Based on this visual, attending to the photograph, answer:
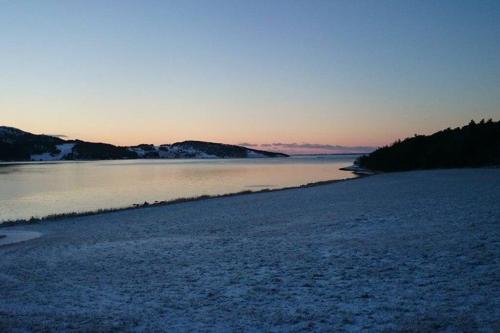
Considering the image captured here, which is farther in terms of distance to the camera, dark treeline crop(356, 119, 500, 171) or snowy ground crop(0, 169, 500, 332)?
dark treeline crop(356, 119, 500, 171)

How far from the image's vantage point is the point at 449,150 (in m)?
69.6

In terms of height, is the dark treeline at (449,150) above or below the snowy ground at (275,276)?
above

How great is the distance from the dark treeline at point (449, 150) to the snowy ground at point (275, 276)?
50665 millimetres

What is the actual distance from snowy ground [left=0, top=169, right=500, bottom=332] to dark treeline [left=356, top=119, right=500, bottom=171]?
166ft

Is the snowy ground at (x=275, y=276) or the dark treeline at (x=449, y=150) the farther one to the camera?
the dark treeline at (x=449, y=150)

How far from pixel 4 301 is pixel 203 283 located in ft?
15.2

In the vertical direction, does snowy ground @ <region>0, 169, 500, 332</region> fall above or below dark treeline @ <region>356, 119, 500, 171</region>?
below

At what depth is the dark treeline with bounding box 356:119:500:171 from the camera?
64625mm

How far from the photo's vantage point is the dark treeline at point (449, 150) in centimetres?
6462

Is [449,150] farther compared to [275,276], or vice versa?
[449,150]

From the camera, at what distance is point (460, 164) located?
66625 millimetres

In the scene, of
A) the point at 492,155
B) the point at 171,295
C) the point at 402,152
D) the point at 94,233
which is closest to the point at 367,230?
the point at 171,295

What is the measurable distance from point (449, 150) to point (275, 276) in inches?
2638

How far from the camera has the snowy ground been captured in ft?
26.0
